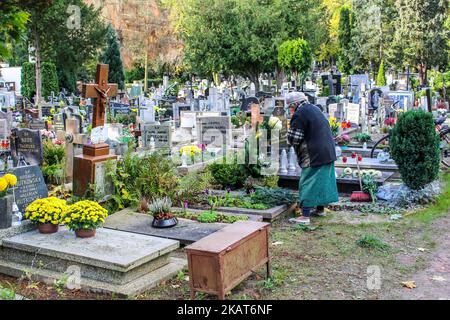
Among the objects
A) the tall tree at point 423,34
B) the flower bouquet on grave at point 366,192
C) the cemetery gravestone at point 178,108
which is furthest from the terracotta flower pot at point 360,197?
the tall tree at point 423,34

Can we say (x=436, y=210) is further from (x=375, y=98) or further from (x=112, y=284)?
(x=375, y=98)

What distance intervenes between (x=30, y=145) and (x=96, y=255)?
16.7ft

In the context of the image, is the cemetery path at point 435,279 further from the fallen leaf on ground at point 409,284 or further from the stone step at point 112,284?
the stone step at point 112,284

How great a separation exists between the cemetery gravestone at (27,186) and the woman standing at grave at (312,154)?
367 centimetres

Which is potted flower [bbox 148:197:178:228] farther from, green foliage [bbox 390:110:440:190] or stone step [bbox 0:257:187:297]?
green foliage [bbox 390:110:440:190]

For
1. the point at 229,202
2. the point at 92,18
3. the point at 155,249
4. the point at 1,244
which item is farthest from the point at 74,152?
the point at 92,18

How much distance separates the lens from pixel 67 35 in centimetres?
3403

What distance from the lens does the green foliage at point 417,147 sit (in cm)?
905

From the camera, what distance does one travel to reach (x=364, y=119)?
1772cm

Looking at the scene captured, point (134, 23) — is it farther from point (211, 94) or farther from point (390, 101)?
point (390, 101)

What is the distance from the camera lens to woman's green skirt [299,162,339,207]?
329 inches

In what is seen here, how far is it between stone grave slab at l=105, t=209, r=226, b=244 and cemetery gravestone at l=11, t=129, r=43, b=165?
111 inches

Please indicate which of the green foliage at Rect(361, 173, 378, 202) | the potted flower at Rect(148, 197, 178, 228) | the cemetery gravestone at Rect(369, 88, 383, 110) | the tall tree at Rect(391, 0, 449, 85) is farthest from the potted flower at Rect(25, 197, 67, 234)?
the tall tree at Rect(391, 0, 449, 85)
